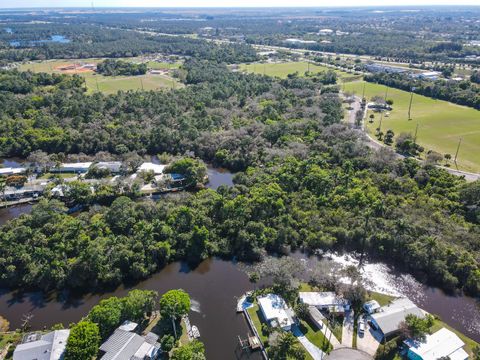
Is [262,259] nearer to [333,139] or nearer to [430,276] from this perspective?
[430,276]

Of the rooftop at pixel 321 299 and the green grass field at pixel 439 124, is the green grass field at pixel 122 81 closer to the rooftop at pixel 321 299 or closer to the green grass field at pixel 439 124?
the green grass field at pixel 439 124

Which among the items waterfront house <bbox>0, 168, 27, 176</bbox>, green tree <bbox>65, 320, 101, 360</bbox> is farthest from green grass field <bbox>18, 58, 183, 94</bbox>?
green tree <bbox>65, 320, 101, 360</bbox>

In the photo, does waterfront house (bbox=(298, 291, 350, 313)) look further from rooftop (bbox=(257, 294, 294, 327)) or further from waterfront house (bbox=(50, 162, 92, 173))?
waterfront house (bbox=(50, 162, 92, 173))

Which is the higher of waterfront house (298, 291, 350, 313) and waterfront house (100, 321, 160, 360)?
waterfront house (100, 321, 160, 360)

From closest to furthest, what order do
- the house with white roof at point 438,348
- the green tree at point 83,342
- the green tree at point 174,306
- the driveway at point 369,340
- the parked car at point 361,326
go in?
the green tree at point 83,342 < the house with white roof at point 438,348 < the driveway at point 369,340 < the green tree at point 174,306 < the parked car at point 361,326

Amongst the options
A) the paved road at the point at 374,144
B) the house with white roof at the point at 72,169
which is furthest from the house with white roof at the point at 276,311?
the house with white roof at the point at 72,169

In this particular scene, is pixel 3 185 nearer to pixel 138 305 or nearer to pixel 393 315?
pixel 138 305

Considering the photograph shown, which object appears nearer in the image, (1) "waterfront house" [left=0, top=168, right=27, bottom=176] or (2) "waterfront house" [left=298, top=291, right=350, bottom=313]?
(2) "waterfront house" [left=298, top=291, right=350, bottom=313]
